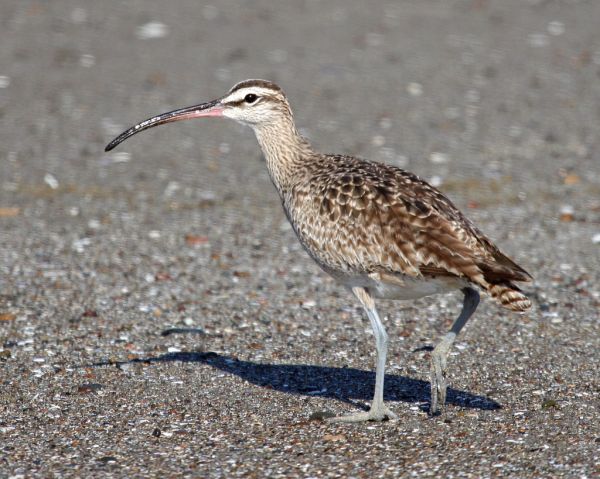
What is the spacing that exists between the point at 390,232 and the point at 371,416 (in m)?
1.30

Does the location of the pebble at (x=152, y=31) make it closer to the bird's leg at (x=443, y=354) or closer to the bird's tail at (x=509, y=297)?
the bird's leg at (x=443, y=354)

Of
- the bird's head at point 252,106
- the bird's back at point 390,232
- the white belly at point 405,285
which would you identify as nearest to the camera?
the bird's back at point 390,232

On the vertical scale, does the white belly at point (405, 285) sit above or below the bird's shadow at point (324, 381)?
above

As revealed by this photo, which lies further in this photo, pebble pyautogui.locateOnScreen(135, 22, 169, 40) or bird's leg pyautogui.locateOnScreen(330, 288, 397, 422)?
pebble pyautogui.locateOnScreen(135, 22, 169, 40)

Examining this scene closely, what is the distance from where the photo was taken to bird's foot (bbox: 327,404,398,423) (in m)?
7.46

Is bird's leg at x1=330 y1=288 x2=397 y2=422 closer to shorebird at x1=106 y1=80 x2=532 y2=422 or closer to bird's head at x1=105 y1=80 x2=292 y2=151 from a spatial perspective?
shorebird at x1=106 y1=80 x2=532 y2=422

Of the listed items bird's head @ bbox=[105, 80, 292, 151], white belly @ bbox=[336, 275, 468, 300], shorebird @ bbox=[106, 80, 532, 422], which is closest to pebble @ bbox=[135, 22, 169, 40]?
bird's head @ bbox=[105, 80, 292, 151]

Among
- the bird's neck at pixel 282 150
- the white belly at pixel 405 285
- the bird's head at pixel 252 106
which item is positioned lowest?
the white belly at pixel 405 285

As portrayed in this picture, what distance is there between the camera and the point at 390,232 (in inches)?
285

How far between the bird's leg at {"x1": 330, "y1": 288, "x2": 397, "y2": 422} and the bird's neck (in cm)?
119

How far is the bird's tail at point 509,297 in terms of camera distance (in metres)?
6.79

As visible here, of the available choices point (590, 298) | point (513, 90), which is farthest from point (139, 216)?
point (513, 90)

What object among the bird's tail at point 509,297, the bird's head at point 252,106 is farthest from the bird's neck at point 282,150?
the bird's tail at point 509,297

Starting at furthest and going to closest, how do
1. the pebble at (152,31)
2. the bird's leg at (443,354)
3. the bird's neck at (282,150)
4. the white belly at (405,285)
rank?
the pebble at (152,31) → the bird's neck at (282,150) → the bird's leg at (443,354) → the white belly at (405,285)
